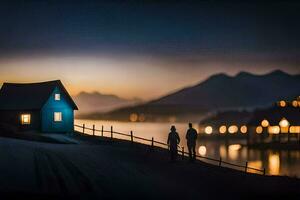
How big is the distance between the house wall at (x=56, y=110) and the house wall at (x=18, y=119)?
81 cm

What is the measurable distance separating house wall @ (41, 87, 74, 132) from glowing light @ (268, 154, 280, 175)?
97.9 feet

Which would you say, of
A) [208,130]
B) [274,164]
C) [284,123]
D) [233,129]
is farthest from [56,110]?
[233,129]

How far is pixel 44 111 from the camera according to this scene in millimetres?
57188

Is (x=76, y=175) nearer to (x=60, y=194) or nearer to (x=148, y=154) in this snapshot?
(x=60, y=194)

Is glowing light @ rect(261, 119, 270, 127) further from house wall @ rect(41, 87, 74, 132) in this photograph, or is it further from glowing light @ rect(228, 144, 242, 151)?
house wall @ rect(41, 87, 74, 132)

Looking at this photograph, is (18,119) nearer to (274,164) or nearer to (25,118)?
(25,118)

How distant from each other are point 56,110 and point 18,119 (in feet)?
15.4

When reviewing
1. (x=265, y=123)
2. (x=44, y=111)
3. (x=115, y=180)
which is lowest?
(x=115, y=180)

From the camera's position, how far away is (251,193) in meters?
24.7

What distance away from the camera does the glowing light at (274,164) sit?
2924 inches

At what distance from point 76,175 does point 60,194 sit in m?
5.25

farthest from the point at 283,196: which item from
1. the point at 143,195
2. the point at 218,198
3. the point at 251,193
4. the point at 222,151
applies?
the point at 222,151

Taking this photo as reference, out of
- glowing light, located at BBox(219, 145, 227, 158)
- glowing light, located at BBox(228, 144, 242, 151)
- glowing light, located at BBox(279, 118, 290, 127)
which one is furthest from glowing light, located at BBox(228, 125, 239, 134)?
glowing light, located at BBox(279, 118, 290, 127)

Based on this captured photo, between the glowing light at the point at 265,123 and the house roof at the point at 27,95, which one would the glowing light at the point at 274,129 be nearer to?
the glowing light at the point at 265,123
